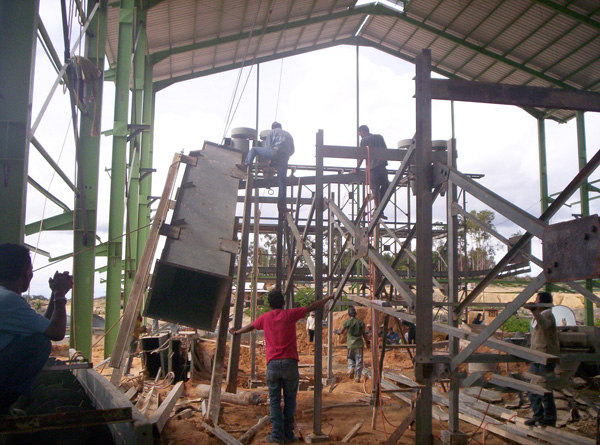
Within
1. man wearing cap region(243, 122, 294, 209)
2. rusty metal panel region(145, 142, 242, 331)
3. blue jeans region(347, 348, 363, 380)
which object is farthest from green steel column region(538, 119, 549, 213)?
rusty metal panel region(145, 142, 242, 331)

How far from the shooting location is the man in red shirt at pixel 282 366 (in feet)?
22.1

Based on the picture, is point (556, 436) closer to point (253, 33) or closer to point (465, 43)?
point (465, 43)

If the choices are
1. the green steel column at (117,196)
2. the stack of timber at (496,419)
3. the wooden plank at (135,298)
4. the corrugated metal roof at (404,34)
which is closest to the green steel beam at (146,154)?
the corrugated metal roof at (404,34)

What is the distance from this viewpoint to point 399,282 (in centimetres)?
483

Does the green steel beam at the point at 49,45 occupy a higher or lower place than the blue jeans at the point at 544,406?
higher

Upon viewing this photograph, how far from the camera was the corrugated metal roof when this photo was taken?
1538 centimetres

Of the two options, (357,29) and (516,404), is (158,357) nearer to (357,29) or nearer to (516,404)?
(516,404)

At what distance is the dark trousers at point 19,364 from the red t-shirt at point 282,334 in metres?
3.45

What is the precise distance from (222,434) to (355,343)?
6081 mm

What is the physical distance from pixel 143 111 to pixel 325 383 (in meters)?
10.2

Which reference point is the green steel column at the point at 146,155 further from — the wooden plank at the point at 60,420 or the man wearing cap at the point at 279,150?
the wooden plank at the point at 60,420

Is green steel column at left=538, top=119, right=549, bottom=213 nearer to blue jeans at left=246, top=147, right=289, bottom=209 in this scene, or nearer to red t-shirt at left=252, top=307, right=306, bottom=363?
blue jeans at left=246, top=147, right=289, bottom=209

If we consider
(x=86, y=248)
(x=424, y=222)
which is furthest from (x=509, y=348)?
(x=86, y=248)

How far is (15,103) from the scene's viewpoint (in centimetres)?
527
